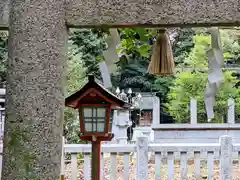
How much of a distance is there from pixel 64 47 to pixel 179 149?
2.36m

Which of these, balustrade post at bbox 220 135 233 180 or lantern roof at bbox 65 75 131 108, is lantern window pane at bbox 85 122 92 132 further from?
balustrade post at bbox 220 135 233 180

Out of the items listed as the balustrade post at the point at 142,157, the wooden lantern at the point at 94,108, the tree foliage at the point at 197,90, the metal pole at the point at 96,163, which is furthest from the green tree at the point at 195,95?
the metal pole at the point at 96,163

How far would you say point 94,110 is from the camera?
213cm

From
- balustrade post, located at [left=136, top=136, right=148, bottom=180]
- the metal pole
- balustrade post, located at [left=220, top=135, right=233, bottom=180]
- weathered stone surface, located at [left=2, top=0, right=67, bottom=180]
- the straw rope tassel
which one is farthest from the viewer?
A: balustrade post, located at [left=220, top=135, right=233, bottom=180]

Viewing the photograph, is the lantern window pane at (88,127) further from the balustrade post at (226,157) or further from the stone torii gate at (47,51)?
the balustrade post at (226,157)

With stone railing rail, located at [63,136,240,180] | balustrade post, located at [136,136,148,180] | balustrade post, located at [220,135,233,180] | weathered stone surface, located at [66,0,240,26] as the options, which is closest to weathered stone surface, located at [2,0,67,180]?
weathered stone surface, located at [66,0,240,26]

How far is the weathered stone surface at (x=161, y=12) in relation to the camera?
0.79 meters

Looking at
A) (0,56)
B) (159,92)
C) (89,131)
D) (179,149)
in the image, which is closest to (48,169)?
(89,131)

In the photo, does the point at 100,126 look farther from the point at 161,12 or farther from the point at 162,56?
the point at 161,12

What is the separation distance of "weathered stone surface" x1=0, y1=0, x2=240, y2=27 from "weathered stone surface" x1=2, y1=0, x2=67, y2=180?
0.08 meters

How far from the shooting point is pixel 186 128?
21.7 ft

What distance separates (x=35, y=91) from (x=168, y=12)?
1.10 feet

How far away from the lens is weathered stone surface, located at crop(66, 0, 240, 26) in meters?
0.79

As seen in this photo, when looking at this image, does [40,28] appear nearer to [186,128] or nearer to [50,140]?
[50,140]
